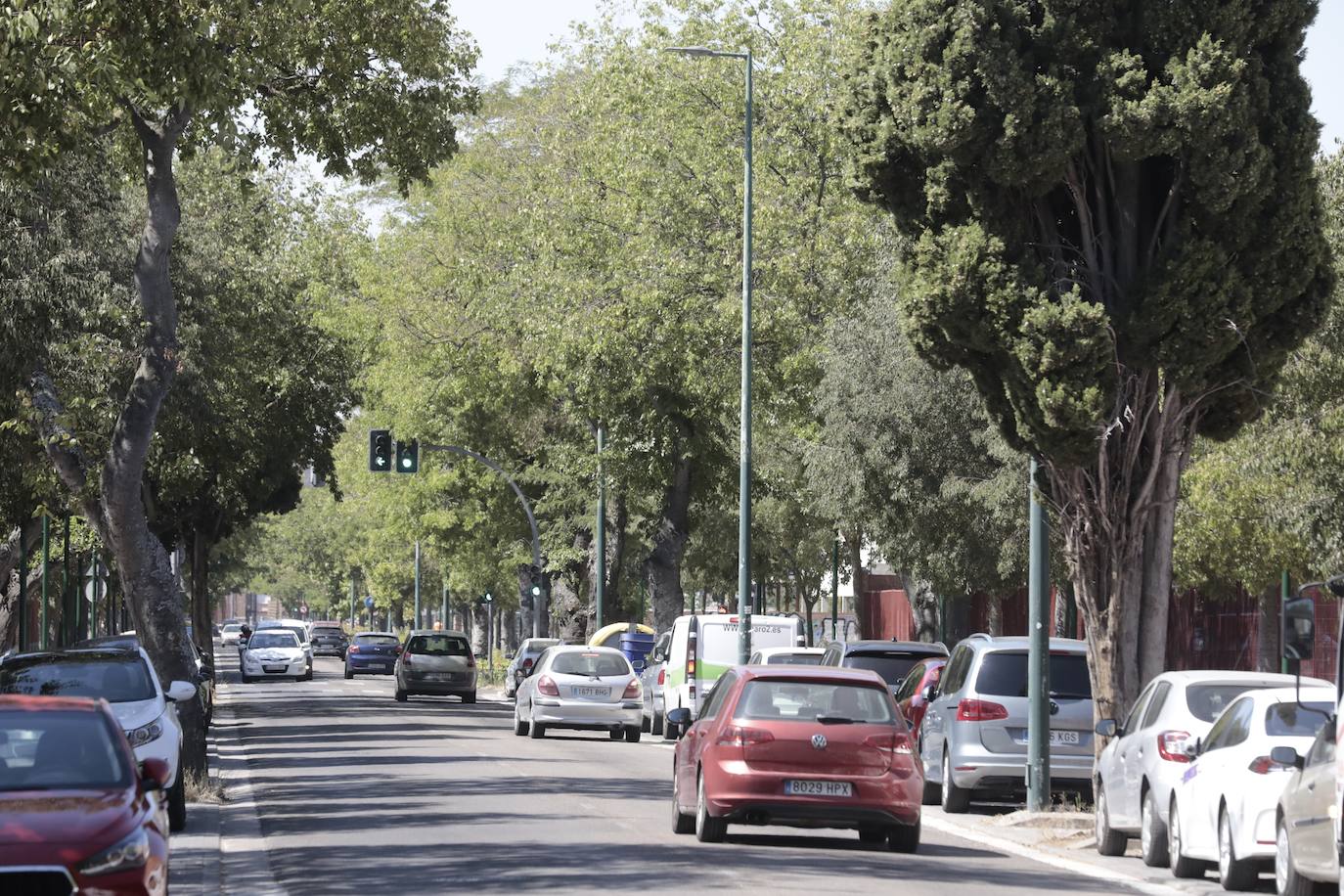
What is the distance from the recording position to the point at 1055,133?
61.6ft

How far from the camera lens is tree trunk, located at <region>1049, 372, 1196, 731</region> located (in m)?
20.0

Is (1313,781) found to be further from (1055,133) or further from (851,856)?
(1055,133)

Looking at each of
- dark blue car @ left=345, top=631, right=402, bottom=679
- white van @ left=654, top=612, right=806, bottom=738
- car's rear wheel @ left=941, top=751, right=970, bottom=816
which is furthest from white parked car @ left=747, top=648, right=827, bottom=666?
dark blue car @ left=345, top=631, right=402, bottom=679

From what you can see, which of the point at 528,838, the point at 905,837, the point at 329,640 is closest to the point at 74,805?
the point at 528,838

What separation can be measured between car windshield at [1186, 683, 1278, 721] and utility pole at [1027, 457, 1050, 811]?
11.9 ft

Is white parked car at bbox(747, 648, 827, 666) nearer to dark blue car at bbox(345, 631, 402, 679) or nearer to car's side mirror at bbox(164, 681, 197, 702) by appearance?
car's side mirror at bbox(164, 681, 197, 702)

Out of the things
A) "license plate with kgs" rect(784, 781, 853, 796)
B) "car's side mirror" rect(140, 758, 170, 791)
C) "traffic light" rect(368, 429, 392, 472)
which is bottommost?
"license plate with kgs" rect(784, 781, 853, 796)

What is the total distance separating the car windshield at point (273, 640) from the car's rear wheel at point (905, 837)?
50130 mm

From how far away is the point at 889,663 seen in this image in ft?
91.3

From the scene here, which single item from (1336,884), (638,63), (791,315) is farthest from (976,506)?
(1336,884)

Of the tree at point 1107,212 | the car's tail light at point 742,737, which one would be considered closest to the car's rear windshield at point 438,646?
the tree at point 1107,212

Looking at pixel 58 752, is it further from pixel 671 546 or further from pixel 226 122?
pixel 671 546

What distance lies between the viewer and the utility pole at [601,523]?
4803cm

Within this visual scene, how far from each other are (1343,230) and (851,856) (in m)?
12.2
